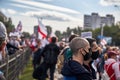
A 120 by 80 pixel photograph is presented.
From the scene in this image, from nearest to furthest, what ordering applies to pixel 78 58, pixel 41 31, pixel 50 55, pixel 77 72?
1. pixel 77 72
2. pixel 78 58
3. pixel 50 55
4. pixel 41 31

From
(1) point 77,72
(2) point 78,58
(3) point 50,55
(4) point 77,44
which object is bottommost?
(3) point 50,55

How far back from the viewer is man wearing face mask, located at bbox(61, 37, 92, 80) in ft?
17.4

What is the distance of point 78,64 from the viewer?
5367 millimetres

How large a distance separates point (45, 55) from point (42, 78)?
1493 mm

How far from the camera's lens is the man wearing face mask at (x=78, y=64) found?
5.30 m

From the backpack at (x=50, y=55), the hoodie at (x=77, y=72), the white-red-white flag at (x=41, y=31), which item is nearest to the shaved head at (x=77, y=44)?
the hoodie at (x=77, y=72)

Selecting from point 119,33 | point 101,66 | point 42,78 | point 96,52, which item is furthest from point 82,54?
point 119,33

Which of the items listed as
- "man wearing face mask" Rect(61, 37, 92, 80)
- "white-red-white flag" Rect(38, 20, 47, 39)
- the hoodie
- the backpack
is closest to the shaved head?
"man wearing face mask" Rect(61, 37, 92, 80)

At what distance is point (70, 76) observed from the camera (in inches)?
211

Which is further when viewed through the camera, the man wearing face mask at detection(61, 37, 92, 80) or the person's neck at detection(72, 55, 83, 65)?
the person's neck at detection(72, 55, 83, 65)

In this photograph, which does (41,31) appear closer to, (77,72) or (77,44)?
(77,44)

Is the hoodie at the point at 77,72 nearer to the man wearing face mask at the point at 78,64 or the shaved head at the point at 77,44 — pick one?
the man wearing face mask at the point at 78,64

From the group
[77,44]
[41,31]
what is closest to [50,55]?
[41,31]

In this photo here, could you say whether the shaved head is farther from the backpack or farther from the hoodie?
the backpack
